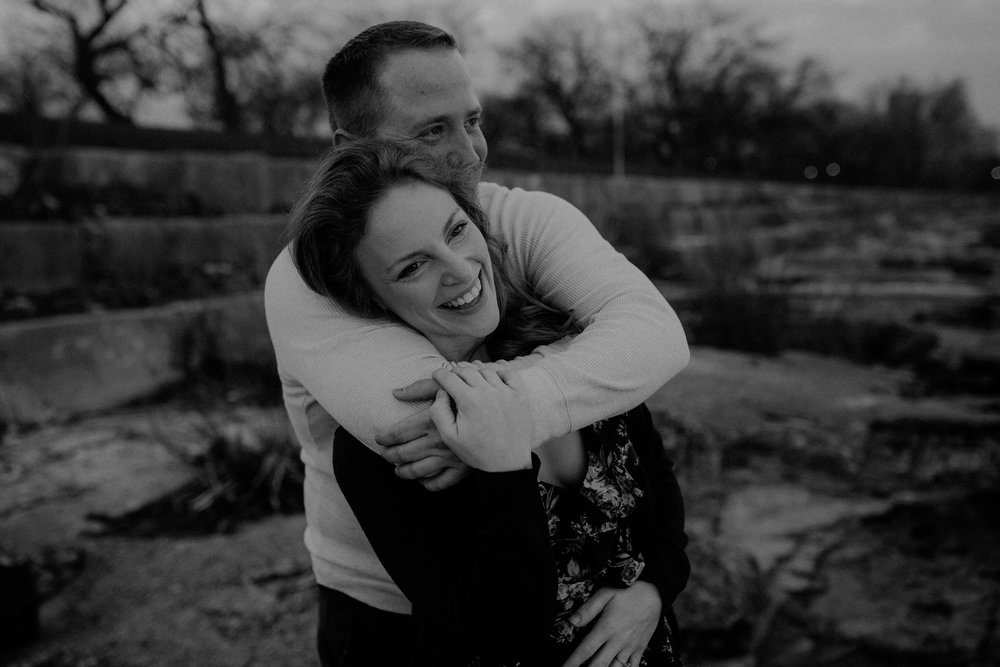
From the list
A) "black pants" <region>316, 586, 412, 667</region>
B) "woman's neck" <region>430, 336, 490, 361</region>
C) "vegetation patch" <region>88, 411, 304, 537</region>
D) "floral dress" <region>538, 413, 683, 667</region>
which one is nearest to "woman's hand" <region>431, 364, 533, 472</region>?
"floral dress" <region>538, 413, 683, 667</region>

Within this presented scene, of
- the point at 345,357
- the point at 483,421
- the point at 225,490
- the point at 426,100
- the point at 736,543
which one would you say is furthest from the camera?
the point at 225,490

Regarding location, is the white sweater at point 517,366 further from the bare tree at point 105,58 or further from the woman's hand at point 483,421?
the bare tree at point 105,58

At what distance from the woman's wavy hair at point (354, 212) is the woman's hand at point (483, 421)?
308mm

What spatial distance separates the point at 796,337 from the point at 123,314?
467cm

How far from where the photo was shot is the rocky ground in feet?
7.58

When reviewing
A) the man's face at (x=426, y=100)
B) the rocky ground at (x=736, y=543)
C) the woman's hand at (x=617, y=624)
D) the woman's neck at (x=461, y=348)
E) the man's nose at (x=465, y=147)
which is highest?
the man's face at (x=426, y=100)

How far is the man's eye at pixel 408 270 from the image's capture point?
129cm

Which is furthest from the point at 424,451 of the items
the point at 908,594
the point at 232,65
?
the point at 232,65

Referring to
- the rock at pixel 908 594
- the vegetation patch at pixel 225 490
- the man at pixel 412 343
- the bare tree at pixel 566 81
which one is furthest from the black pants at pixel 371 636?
the bare tree at pixel 566 81

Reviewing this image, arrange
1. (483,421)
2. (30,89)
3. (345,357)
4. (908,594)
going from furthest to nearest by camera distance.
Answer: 1. (30,89)
2. (908,594)
3. (345,357)
4. (483,421)

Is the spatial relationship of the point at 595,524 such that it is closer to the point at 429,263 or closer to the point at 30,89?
the point at 429,263

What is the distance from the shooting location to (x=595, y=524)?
4.17ft

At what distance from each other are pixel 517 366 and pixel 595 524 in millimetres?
304

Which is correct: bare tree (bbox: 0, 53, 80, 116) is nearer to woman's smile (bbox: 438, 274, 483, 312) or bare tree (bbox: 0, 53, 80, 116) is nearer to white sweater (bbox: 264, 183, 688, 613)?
white sweater (bbox: 264, 183, 688, 613)
